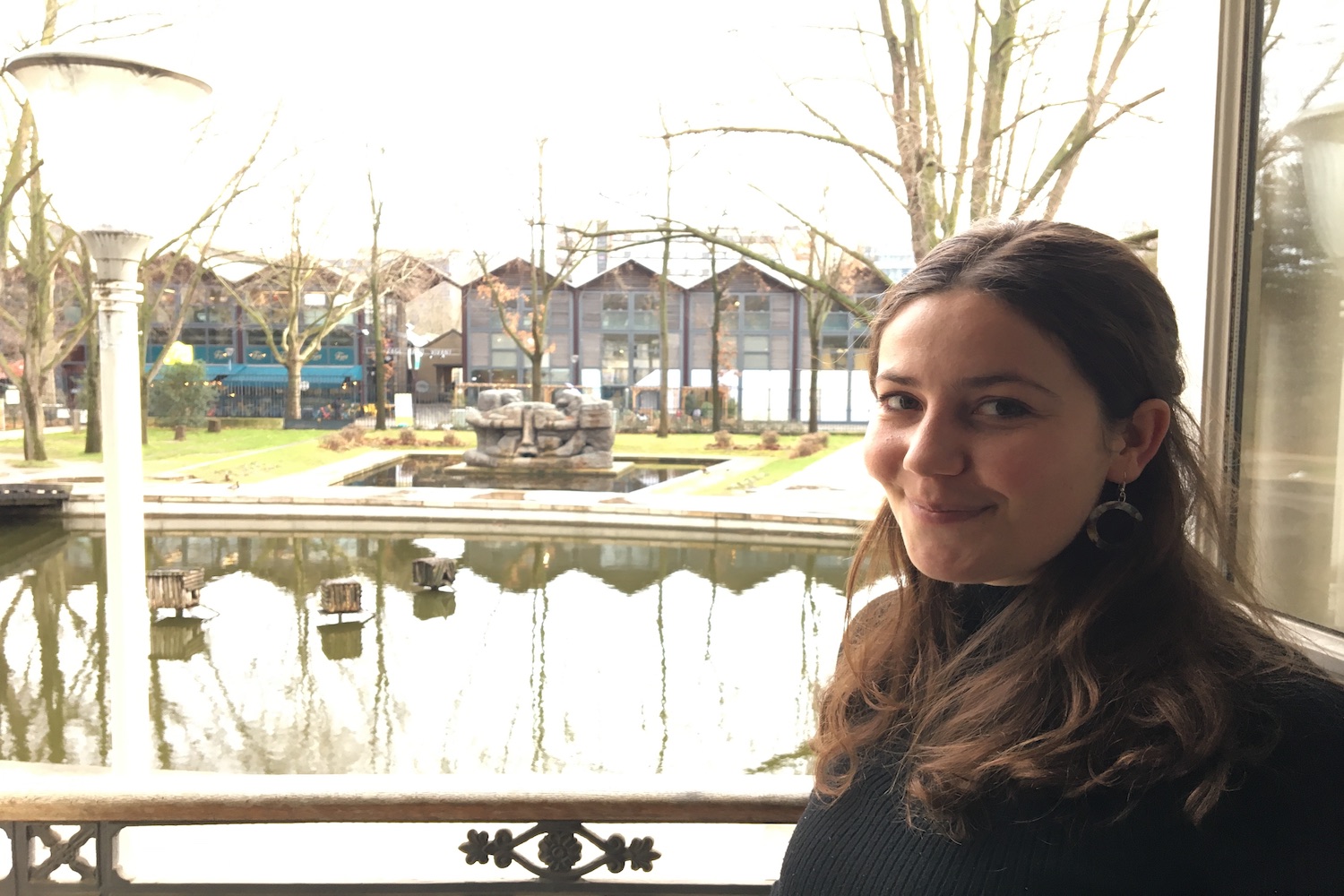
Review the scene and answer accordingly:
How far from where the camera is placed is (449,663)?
5.30 metres

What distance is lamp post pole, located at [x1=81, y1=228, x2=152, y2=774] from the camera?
2.34 m

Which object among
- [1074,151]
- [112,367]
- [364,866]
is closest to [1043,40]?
[1074,151]

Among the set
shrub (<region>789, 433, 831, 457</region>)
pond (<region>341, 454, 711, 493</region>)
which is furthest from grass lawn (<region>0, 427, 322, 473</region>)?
shrub (<region>789, 433, 831, 457</region>)

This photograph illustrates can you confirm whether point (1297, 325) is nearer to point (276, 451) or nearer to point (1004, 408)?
point (1004, 408)

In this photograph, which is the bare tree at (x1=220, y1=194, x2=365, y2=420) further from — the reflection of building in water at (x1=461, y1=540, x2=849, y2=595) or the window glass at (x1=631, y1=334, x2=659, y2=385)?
the reflection of building in water at (x1=461, y1=540, x2=849, y2=595)

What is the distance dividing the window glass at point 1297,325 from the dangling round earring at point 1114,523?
504 millimetres

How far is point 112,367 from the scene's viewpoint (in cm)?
237

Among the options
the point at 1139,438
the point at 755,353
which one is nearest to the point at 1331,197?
the point at 1139,438

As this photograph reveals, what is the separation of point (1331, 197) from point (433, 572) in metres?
5.95

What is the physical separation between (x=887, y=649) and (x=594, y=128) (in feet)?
42.3

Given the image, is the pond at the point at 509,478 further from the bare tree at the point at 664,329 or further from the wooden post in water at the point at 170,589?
the wooden post in water at the point at 170,589

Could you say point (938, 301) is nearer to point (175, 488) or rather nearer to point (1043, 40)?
point (1043, 40)

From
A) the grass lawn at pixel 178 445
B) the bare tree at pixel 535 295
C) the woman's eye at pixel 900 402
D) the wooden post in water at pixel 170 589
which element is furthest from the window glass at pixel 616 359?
the woman's eye at pixel 900 402

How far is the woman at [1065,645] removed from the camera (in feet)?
2.00
